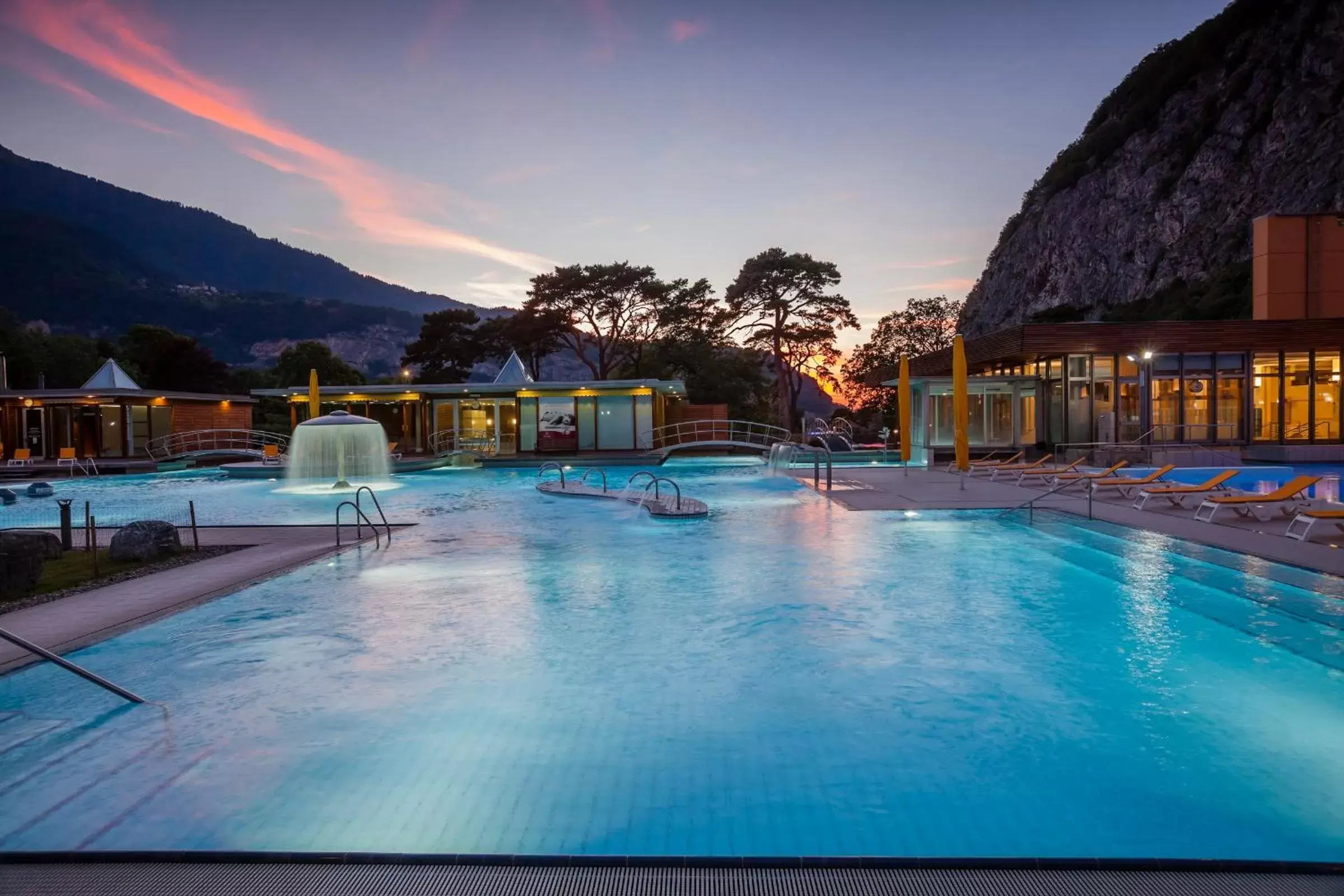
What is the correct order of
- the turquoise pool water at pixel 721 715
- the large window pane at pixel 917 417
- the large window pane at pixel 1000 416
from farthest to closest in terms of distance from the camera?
the large window pane at pixel 917 417, the large window pane at pixel 1000 416, the turquoise pool water at pixel 721 715

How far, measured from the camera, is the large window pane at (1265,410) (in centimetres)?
2238

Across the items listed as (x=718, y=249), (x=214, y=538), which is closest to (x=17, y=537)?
(x=214, y=538)

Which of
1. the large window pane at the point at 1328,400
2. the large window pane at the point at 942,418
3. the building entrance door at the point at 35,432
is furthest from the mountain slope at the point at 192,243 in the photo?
the large window pane at the point at 1328,400

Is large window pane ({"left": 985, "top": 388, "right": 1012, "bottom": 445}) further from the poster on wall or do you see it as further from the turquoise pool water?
the poster on wall

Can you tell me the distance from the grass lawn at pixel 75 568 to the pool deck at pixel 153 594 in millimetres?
579

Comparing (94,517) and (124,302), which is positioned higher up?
(124,302)

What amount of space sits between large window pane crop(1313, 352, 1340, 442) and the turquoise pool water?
59.6ft

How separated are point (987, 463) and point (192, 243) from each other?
192 m

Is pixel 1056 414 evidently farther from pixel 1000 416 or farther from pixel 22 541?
pixel 22 541

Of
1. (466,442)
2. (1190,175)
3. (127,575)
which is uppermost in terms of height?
(1190,175)

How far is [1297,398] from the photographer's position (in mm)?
22469

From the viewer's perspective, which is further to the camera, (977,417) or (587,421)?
(587,421)

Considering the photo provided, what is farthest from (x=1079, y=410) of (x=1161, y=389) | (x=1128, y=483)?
(x=1128, y=483)

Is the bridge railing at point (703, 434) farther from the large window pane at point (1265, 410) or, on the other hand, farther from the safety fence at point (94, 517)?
the safety fence at point (94, 517)
